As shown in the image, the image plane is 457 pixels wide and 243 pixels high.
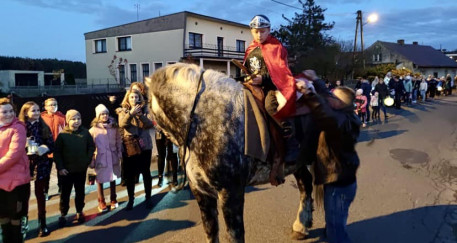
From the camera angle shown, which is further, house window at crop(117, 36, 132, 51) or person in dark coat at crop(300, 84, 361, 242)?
house window at crop(117, 36, 132, 51)

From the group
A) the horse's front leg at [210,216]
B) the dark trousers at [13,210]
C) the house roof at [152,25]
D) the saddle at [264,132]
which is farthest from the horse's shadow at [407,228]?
the house roof at [152,25]

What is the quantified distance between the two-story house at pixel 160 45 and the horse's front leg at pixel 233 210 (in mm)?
27634

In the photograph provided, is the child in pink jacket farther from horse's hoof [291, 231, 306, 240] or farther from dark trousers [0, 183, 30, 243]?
horse's hoof [291, 231, 306, 240]

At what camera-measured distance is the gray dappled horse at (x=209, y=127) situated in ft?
9.62

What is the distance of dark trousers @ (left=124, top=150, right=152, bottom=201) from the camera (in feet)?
17.6

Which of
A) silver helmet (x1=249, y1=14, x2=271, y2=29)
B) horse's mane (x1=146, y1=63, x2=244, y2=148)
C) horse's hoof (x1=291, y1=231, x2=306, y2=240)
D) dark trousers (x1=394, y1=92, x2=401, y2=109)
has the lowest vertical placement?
horse's hoof (x1=291, y1=231, x2=306, y2=240)

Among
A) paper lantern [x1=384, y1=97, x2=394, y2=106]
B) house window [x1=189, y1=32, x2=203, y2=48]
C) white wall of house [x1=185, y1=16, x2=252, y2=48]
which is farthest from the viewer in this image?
house window [x1=189, y1=32, x2=203, y2=48]

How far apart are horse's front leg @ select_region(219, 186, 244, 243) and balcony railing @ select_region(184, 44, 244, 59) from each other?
26808 mm

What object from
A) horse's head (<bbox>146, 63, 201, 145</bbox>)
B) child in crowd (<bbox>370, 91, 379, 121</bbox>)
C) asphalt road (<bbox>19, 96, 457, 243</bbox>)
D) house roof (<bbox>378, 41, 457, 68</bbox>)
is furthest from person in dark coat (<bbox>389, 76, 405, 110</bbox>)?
house roof (<bbox>378, 41, 457, 68</bbox>)

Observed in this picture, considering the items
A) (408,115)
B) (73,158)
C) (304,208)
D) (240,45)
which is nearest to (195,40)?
(240,45)

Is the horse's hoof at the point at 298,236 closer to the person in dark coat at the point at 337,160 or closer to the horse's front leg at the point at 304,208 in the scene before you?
the horse's front leg at the point at 304,208

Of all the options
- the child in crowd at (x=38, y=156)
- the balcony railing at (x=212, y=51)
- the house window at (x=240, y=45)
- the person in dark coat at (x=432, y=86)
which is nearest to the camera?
the child in crowd at (x=38, y=156)

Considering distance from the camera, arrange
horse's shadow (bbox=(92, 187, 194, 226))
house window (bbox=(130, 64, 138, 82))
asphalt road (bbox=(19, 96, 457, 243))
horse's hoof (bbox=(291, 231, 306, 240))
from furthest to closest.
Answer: house window (bbox=(130, 64, 138, 82)), horse's shadow (bbox=(92, 187, 194, 226)), asphalt road (bbox=(19, 96, 457, 243)), horse's hoof (bbox=(291, 231, 306, 240))

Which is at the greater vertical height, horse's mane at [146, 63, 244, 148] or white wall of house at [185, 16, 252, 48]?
white wall of house at [185, 16, 252, 48]
